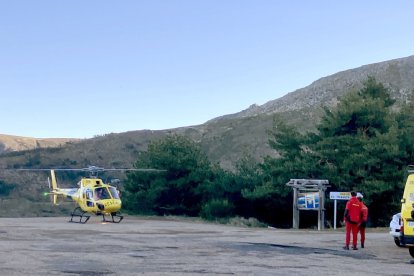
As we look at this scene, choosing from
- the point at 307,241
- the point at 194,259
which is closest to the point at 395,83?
the point at 307,241

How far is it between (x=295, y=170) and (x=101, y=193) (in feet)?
34.5

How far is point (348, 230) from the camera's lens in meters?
20.0

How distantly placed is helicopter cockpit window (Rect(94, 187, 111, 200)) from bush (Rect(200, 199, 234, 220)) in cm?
780

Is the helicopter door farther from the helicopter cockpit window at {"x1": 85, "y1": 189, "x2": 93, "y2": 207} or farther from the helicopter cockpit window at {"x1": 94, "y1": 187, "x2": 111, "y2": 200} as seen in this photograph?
the helicopter cockpit window at {"x1": 94, "y1": 187, "x2": 111, "y2": 200}

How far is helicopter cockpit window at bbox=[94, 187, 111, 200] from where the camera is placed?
3322 centimetres

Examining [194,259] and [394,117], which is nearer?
[194,259]

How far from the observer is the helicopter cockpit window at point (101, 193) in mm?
33219

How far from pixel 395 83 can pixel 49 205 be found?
62.8 metres

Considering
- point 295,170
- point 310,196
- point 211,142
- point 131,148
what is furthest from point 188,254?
point 131,148

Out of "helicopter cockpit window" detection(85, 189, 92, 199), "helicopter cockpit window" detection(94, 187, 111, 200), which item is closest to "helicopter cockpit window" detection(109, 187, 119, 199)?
"helicopter cockpit window" detection(94, 187, 111, 200)

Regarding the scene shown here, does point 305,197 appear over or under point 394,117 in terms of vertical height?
under

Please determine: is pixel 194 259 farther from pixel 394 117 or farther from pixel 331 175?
pixel 394 117

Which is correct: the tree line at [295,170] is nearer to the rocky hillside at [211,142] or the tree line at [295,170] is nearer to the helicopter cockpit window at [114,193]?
the helicopter cockpit window at [114,193]

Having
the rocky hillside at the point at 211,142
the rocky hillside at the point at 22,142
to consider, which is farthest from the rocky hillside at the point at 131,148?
the rocky hillside at the point at 22,142
